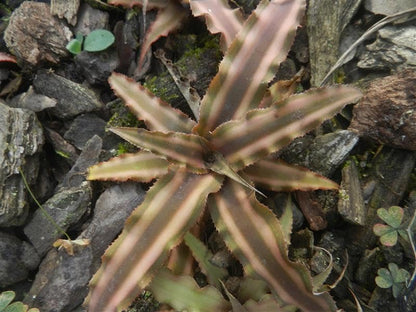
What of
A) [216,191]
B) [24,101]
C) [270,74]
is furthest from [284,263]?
[24,101]

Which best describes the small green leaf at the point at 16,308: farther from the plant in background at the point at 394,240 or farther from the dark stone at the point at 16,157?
the plant in background at the point at 394,240

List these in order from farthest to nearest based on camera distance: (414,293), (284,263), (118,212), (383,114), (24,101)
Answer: (24,101)
(118,212)
(383,114)
(414,293)
(284,263)

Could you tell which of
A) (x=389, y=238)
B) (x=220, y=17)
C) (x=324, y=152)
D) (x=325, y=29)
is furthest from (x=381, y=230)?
(x=220, y=17)

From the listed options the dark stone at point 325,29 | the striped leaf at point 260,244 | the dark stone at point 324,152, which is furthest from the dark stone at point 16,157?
the dark stone at point 325,29

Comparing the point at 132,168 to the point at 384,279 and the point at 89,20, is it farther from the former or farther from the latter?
the point at 384,279

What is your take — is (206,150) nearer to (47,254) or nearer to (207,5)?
(207,5)

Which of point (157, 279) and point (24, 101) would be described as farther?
point (24, 101)
